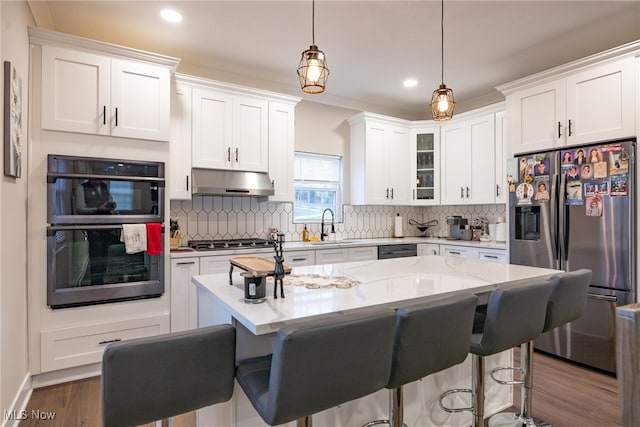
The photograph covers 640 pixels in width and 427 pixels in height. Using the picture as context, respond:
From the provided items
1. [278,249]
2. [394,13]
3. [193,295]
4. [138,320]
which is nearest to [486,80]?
[394,13]

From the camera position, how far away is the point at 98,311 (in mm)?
2826

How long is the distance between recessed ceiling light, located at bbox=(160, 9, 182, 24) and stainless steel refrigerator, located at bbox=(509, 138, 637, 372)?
11.1 ft

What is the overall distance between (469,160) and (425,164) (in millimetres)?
644

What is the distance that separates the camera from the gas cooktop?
3.49 metres

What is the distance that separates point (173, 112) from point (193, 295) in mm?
1752

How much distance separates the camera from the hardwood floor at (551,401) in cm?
223

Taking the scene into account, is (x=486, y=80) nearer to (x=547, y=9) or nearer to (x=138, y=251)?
(x=547, y=9)

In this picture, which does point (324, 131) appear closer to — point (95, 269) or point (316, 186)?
point (316, 186)

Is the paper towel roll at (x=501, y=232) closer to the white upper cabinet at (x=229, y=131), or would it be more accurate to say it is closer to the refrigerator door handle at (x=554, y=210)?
the refrigerator door handle at (x=554, y=210)

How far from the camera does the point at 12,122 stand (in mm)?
2109

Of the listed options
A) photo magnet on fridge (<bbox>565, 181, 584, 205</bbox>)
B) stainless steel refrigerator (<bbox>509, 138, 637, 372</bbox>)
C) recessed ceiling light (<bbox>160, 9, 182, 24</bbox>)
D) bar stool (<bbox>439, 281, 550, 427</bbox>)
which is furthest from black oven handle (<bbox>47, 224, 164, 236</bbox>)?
photo magnet on fridge (<bbox>565, 181, 584, 205</bbox>)

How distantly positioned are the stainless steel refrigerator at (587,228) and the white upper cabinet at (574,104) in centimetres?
13

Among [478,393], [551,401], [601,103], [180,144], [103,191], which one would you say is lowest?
[551,401]

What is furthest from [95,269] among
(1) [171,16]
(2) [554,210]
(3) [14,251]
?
(2) [554,210]
